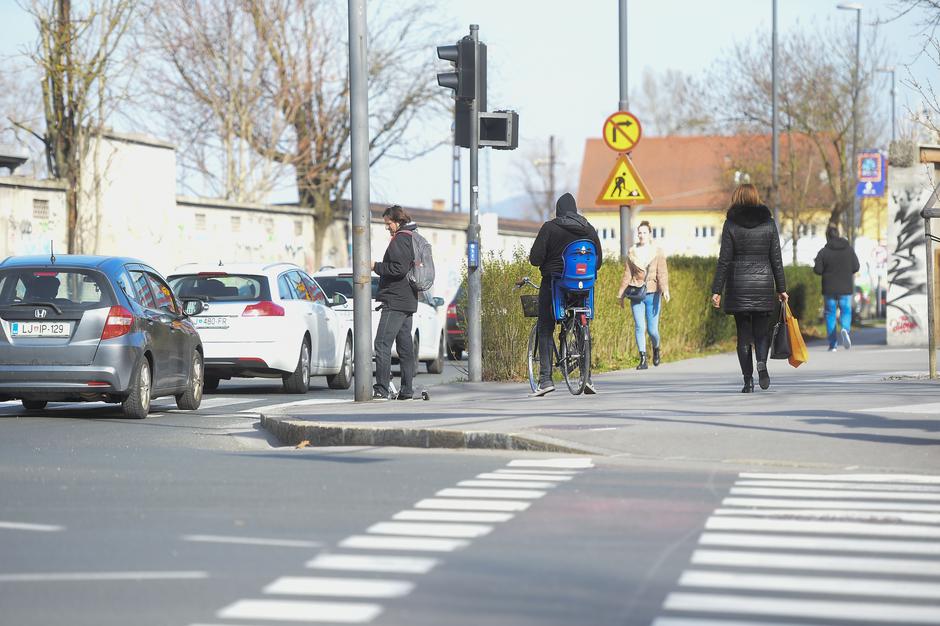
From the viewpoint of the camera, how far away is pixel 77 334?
14406mm

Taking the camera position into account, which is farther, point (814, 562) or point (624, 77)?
point (624, 77)

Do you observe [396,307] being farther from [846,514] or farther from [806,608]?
[806,608]

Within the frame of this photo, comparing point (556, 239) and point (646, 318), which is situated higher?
point (556, 239)

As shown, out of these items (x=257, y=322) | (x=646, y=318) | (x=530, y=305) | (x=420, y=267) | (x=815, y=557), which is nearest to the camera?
(x=815, y=557)

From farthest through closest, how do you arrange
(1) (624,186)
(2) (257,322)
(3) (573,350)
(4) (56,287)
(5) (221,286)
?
(1) (624,186) < (5) (221,286) < (2) (257,322) < (3) (573,350) < (4) (56,287)

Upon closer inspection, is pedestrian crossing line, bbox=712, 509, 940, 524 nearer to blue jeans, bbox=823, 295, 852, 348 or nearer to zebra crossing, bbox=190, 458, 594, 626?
zebra crossing, bbox=190, 458, 594, 626

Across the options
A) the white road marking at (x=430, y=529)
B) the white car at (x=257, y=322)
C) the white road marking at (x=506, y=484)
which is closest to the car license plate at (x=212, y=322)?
the white car at (x=257, y=322)

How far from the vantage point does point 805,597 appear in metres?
5.86

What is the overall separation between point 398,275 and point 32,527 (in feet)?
26.3

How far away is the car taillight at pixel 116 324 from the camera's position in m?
14.4

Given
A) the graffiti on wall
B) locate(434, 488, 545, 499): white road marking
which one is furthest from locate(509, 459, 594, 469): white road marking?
the graffiti on wall

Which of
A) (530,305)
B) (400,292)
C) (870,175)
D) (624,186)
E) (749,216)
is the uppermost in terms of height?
(870,175)

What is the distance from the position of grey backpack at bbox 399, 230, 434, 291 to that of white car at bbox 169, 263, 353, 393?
11.1 feet

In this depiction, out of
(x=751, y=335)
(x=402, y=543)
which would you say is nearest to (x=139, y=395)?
(x=751, y=335)
